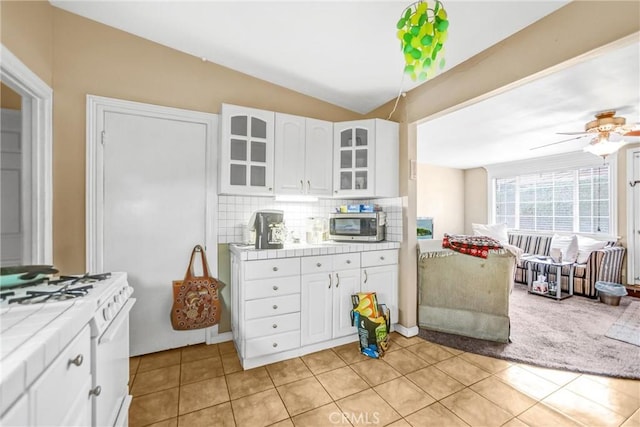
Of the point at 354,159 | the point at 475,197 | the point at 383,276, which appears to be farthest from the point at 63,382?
the point at 475,197

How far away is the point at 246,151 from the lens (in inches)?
91.7

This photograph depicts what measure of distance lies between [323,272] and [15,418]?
6.11 ft

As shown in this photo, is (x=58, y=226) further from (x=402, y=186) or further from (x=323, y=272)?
(x=402, y=186)

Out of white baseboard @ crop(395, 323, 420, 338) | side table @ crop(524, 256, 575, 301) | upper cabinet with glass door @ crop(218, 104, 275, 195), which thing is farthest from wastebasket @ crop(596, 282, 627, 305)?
upper cabinet with glass door @ crop(218, 104, 275, 195)

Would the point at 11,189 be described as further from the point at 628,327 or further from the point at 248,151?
the point at 628,327

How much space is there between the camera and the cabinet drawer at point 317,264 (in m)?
2.23

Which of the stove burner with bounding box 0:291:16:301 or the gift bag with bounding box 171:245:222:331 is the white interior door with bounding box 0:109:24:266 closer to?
the gift bag with bounding box 171:245:222:331

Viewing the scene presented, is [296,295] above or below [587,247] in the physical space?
below

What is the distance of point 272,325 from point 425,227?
4.84 m

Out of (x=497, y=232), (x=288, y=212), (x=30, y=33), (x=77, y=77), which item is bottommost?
(x=497, y=232)

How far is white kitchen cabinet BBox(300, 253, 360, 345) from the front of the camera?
2.24 metres

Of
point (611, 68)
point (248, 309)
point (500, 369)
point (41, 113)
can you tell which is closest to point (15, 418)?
point (248, 309)

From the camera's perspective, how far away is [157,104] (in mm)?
2285

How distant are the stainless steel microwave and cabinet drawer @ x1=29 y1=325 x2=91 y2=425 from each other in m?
2.07
